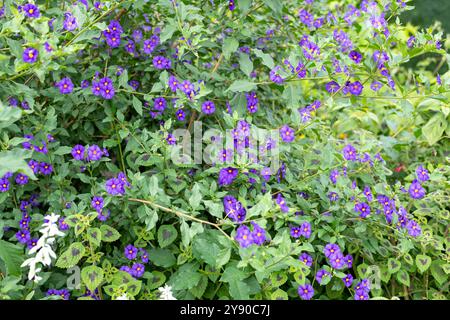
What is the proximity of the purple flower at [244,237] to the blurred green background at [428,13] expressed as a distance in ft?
15.7

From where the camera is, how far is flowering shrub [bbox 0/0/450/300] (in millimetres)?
2174

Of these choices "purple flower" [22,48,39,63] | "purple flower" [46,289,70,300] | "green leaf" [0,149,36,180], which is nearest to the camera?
"green leaf" [0,149,36,180]

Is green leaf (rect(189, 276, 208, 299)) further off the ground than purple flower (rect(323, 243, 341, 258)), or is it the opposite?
purple flower (rect(323, 243, 341, 258))

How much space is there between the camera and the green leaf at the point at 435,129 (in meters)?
3.08

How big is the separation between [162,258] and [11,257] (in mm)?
572

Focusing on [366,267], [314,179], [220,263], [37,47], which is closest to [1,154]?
[37,47]

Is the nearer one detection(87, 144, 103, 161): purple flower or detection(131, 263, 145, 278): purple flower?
detection(131, 263, 145, 278): purple flower

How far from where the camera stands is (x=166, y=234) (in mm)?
2338

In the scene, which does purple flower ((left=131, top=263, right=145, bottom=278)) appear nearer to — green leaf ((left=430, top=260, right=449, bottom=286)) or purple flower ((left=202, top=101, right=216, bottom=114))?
purple flower ((left=202, top=101, right=216, bottom=114))

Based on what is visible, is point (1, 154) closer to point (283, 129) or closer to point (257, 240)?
point (257, 240)

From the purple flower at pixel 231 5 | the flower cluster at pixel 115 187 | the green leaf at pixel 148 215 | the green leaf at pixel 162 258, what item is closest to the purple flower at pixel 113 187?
A: the flower cluster at pixel 115 187

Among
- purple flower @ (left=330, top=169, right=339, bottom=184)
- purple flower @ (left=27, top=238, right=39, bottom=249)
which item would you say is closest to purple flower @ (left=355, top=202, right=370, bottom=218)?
purple flower @ (left=330, top=169, right=339, bottom=184)

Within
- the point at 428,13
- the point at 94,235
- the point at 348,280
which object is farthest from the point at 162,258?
the point at 428,13

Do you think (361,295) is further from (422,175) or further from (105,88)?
(105,88)
